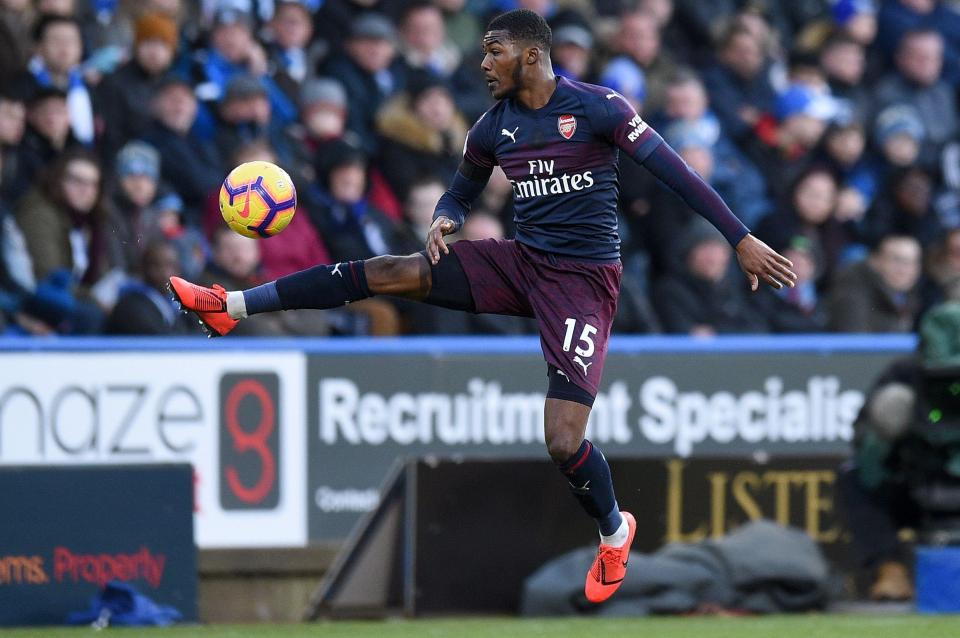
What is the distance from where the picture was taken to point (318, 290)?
8297mm

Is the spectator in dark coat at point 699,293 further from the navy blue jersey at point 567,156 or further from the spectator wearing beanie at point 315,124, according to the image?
the navy blue jersey at point 567,156

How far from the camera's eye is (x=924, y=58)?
51.2 feet

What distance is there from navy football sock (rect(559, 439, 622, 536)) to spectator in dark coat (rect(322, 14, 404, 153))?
5.22m

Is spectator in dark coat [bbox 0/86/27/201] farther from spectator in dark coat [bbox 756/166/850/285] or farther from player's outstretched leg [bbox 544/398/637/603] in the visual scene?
spectator in dark coat [bbox 756/166/850/285]

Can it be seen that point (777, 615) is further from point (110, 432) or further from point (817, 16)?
point (817, 16)

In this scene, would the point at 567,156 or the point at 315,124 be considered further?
the point at 315,124

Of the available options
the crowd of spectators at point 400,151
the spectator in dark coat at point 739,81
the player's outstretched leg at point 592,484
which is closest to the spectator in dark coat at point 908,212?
the crowd of spectators at point 400,151

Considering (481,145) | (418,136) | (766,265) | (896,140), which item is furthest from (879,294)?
(766,265)

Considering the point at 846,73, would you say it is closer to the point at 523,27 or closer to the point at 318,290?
the point at 523,27

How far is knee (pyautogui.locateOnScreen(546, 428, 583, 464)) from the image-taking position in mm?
8227

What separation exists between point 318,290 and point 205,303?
513 millimetres

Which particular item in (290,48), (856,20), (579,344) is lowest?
(579,344)

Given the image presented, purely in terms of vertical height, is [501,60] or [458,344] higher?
[501,60]

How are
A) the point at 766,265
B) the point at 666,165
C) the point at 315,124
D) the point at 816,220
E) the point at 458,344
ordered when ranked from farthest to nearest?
the point at 816,220 → the point at 315,124 → the point at 458,344 → the point at 666,165 → the point at 766,265
